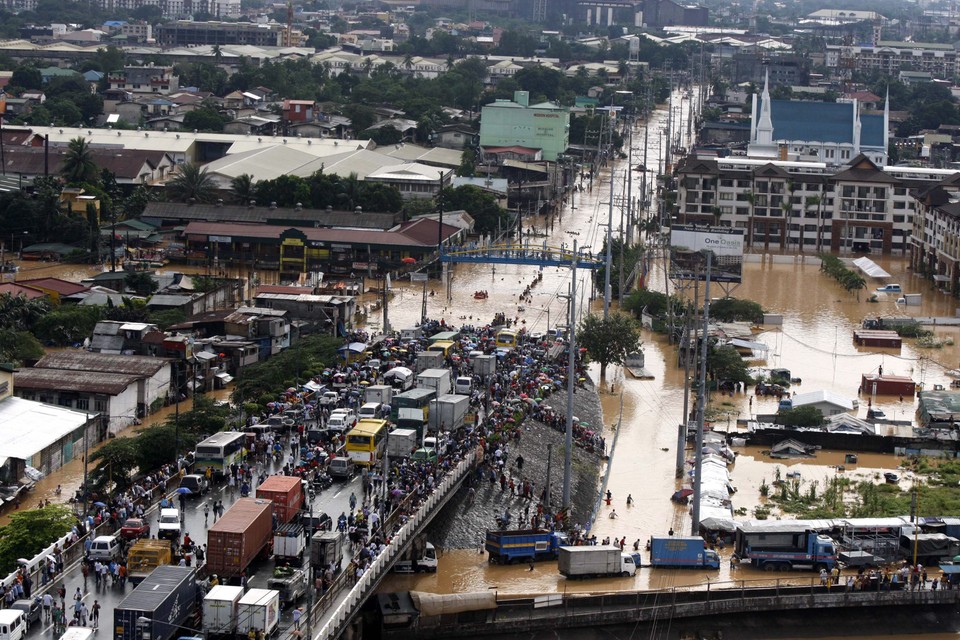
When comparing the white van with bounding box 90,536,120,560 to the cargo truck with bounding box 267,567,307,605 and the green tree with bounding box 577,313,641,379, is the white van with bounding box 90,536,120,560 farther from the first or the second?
the green tree with bounding box 577,313,641,379

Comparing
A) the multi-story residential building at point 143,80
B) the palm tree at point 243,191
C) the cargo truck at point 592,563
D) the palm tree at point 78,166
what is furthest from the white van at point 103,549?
the multi-story residential building at point 143,80

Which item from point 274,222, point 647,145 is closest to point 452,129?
point 647,145

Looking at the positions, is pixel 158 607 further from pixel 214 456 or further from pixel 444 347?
pixel 444 347

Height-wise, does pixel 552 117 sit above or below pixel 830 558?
above

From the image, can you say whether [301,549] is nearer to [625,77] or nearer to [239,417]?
[239,417]

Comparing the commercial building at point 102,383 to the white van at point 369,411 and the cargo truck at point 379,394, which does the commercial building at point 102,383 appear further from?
the white van at point 369,411

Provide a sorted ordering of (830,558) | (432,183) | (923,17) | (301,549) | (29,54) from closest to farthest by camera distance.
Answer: (301,549) → (830,558) → (432,183) → (29,54) → (923,17)

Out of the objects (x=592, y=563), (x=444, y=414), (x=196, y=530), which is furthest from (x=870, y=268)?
(x=196, y=530)
